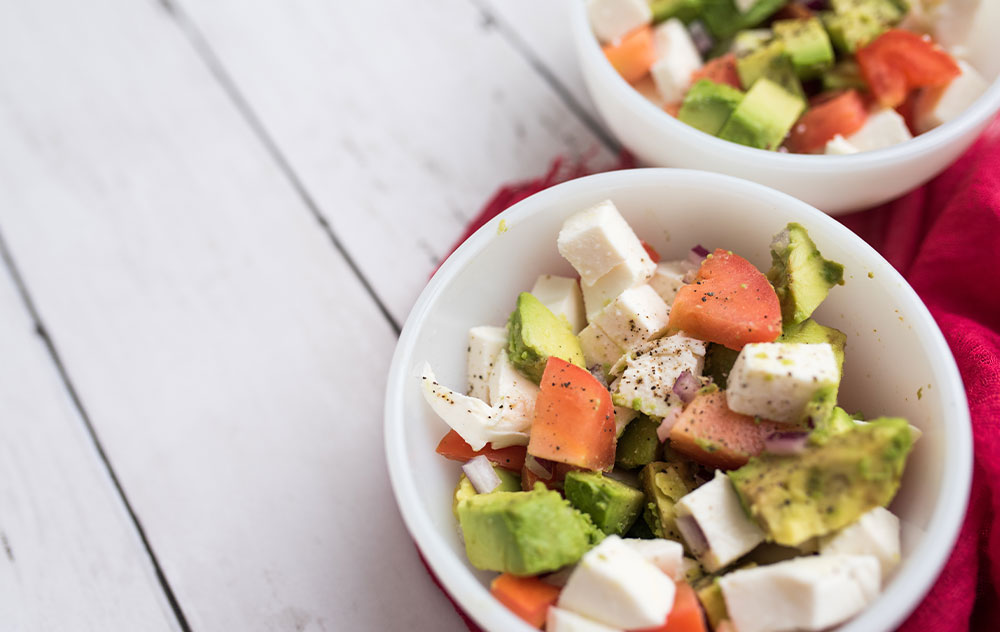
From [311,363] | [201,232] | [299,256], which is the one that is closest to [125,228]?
[201,232]

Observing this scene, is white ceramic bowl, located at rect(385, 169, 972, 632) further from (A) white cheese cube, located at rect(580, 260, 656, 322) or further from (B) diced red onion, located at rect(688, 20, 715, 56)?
(B) diced red onion, located at rect(688, 20, 715, 56)

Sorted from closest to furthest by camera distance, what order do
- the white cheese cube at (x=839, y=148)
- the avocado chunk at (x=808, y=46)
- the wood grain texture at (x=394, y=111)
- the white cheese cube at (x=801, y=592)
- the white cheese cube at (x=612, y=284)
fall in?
the white cheese cube at (x=801, y=592), the white cheese cube at (x=612, y=284), the white cheese cube at (x=839, y=148), the avocado chunk at (x=808, y=46), the wood grain texture at (x=394, y=111)

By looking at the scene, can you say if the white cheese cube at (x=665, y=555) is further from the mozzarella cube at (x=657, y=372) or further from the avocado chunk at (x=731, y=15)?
the avocado chunk at (x=731, y=15)

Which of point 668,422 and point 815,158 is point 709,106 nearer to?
point 815,158

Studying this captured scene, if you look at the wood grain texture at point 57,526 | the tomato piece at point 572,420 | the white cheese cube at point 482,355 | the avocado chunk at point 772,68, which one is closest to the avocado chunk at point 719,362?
the tomato piece at point 572,420

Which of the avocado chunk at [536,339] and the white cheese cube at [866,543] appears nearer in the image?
the white cheese cube at [866,543]

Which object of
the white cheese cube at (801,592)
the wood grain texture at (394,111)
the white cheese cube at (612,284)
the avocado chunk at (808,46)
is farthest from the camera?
the wood grain texture at (394,111)
